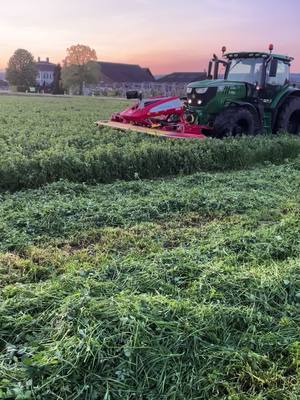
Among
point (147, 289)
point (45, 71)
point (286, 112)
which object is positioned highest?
point (45, 71)

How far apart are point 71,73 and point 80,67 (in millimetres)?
2177

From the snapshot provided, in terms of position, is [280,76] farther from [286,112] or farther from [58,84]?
[58,84]

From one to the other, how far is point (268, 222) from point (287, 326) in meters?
2.61

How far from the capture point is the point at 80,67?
7506 cm

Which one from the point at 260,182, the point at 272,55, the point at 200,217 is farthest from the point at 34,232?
the point at 272,55

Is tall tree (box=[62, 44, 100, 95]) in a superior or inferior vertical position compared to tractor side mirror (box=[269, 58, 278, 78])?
superior

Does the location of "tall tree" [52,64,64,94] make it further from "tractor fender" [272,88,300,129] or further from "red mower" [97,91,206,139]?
"tractor fender" [272,88,300,129]

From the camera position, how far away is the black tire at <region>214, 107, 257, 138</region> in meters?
11.3

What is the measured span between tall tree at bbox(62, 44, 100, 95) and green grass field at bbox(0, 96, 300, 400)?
70.1 metres

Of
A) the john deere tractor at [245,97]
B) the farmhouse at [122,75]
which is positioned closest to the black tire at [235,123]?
the john deere tractor at [245,97]

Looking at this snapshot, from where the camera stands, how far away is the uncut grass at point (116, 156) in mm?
7727

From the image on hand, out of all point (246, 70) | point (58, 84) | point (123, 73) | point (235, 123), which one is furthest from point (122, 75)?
point (235, 123)

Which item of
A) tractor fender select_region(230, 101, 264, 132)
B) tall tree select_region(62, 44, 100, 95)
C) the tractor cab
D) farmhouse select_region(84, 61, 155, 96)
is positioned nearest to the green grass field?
tractor fender select_region(230, 101, 264, 132)

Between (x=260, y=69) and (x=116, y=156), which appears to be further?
(x=260, y=69)
